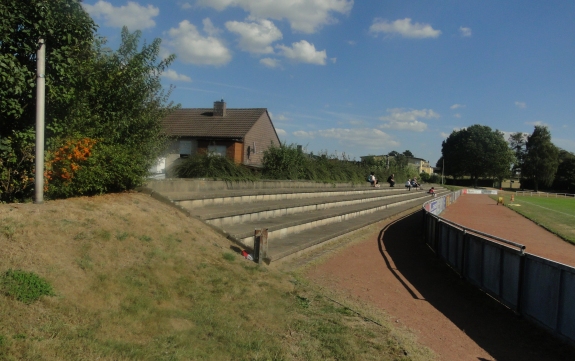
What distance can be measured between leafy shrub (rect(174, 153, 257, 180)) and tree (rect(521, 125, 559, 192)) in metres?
96.5

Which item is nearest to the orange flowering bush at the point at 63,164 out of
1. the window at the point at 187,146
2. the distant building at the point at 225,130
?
the window at the point at 187,146

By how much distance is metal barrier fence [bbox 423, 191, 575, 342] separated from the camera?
577 cm

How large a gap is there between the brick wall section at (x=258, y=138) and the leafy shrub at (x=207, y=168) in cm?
1371

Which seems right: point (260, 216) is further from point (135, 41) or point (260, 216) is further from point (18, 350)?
point (18, 350)

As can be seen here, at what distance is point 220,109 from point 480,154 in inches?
3244

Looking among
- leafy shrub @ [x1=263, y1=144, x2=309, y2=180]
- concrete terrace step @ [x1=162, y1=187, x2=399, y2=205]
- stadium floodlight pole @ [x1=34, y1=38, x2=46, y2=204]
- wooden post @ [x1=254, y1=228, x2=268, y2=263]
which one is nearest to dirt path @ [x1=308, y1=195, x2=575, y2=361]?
wooden post @ [x1=254, y1=228, x2=268, y2=263]

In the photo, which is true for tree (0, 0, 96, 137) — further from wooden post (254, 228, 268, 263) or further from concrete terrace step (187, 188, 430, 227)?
wooden post (254, 228, 268, 263)

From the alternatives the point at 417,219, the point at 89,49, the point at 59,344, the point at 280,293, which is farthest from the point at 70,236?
the point at 417,219

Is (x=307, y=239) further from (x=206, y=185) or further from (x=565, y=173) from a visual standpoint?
(x=565, y=173)

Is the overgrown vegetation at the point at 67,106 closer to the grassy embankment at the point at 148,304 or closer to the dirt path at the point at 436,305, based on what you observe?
the grassy embankment at the point at 148,304

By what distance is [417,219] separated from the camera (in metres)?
21.4

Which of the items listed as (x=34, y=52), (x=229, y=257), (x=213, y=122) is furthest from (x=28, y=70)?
(x=213, y=122)

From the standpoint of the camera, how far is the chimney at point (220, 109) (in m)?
30.7

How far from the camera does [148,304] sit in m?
4.64
